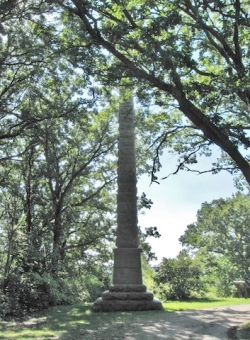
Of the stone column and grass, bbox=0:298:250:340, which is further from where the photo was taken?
the stone column

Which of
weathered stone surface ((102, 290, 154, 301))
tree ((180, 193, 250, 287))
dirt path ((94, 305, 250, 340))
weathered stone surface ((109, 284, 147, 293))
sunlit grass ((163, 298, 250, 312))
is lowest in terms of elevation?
sunlit grass ((163, 298, 250, 312))

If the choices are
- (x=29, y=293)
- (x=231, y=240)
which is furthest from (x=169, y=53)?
(x=231, y=240)

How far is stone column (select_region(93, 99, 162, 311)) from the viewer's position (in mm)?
10391

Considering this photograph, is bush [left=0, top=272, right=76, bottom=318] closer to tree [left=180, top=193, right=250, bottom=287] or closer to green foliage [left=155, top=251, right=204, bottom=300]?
green foliage [left=155, top=251, right=204, bottom=300]

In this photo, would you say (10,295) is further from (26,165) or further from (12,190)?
(26,165)

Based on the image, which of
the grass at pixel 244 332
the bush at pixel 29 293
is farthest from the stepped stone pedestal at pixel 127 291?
the grass at pixel 244 332

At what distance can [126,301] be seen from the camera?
10383 mm

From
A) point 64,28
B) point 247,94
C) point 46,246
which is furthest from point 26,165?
point 247,94

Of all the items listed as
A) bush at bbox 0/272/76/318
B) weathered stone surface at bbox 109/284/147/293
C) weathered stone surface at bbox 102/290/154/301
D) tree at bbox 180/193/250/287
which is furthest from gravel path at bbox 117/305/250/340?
tree at bbox 180/193/250/287

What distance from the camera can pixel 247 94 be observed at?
686cm

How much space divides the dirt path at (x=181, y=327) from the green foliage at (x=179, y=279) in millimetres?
5922

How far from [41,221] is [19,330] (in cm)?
750

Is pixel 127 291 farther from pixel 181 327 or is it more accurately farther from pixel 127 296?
pixel 181 327

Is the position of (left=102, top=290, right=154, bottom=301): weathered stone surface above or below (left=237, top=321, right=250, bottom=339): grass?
above
